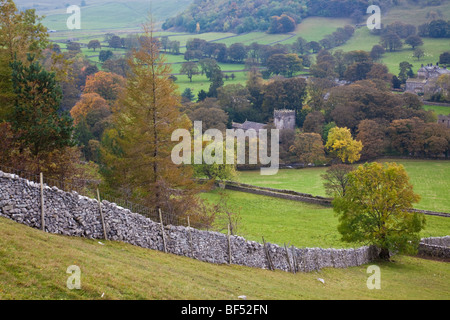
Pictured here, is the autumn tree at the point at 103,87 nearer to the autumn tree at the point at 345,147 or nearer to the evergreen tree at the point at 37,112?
the autumn tree at the point at 345,147

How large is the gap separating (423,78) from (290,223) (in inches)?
3692

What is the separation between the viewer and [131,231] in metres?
19.3

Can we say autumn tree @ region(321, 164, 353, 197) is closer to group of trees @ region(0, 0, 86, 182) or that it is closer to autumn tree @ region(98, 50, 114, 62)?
group of trees @ region(0, 0, 86, 182)

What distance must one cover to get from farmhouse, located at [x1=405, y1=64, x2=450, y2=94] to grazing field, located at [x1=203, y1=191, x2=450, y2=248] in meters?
75.5

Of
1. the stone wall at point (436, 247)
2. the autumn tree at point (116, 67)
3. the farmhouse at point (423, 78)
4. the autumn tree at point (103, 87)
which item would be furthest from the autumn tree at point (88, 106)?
the farmhouse at point (423, 78)

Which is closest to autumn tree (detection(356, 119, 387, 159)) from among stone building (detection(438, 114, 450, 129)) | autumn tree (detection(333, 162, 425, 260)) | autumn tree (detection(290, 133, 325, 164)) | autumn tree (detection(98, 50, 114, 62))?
autumn tree (detection(290, 133, 325, 164))

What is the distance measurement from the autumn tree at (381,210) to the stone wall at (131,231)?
4.93m

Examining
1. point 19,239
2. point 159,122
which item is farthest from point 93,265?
point 159,122

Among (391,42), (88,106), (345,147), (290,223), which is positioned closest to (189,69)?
(88,106)

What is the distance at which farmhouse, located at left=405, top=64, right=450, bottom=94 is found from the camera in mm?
116625
